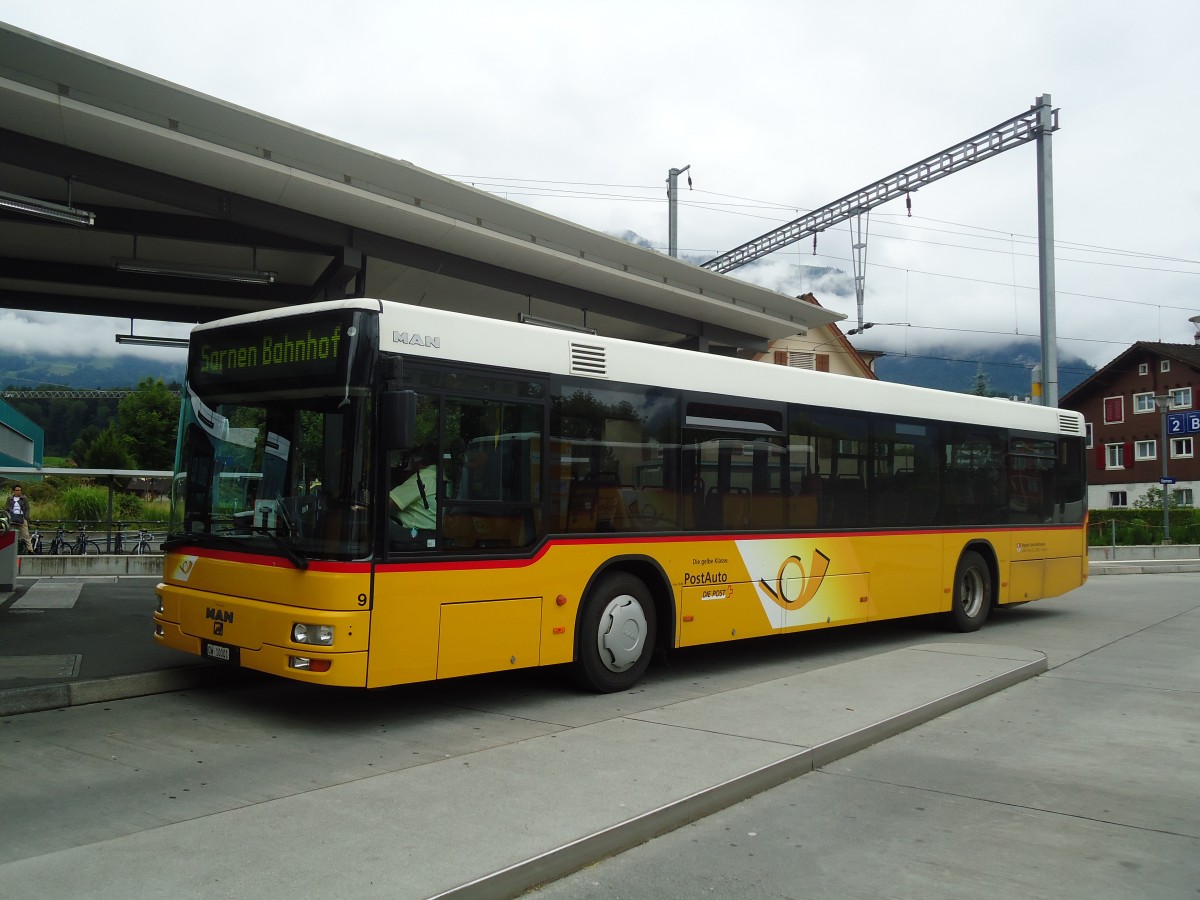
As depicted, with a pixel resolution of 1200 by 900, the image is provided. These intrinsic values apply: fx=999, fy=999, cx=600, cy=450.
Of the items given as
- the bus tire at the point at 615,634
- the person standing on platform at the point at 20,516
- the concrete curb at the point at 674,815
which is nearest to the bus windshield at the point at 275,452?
the bus tire at the point at 615,634

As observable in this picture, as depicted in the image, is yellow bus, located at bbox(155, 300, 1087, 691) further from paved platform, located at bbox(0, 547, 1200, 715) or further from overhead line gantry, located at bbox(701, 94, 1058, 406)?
overhead line gantry, located at bbox(701, 94, 1058, 406)

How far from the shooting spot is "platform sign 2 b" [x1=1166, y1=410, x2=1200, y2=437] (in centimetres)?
3581

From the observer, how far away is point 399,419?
6.89 m

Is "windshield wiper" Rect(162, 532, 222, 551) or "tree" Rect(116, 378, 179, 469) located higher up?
"tree" Rect(116, 378, 179, 469)

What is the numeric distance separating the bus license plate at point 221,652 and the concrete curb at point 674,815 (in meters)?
3.65

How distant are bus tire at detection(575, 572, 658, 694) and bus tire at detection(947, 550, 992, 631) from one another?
5.84 metres

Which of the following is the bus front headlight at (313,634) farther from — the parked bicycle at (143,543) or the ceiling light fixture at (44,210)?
the parked bicycle at (143,543)

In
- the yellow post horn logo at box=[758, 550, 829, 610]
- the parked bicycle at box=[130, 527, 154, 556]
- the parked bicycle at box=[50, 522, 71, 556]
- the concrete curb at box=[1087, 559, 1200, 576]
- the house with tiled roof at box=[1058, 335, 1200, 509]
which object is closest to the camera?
the yellow post horn logo at box=[758, 550, 829, 610]

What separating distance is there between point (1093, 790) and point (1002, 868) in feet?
5.96

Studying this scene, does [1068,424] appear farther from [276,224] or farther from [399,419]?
[399,419]

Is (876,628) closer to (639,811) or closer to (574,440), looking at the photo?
(574,440)

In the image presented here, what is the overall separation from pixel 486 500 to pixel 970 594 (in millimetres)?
8514

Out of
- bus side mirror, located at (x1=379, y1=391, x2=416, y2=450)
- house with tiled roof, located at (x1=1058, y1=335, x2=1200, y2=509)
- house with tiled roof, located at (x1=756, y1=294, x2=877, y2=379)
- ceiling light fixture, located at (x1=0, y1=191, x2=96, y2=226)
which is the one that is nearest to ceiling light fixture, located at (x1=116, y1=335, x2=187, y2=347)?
ceiling light fixture, located at (x1=0, y1=191, x2=96, y2=226)

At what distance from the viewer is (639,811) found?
206 inches
